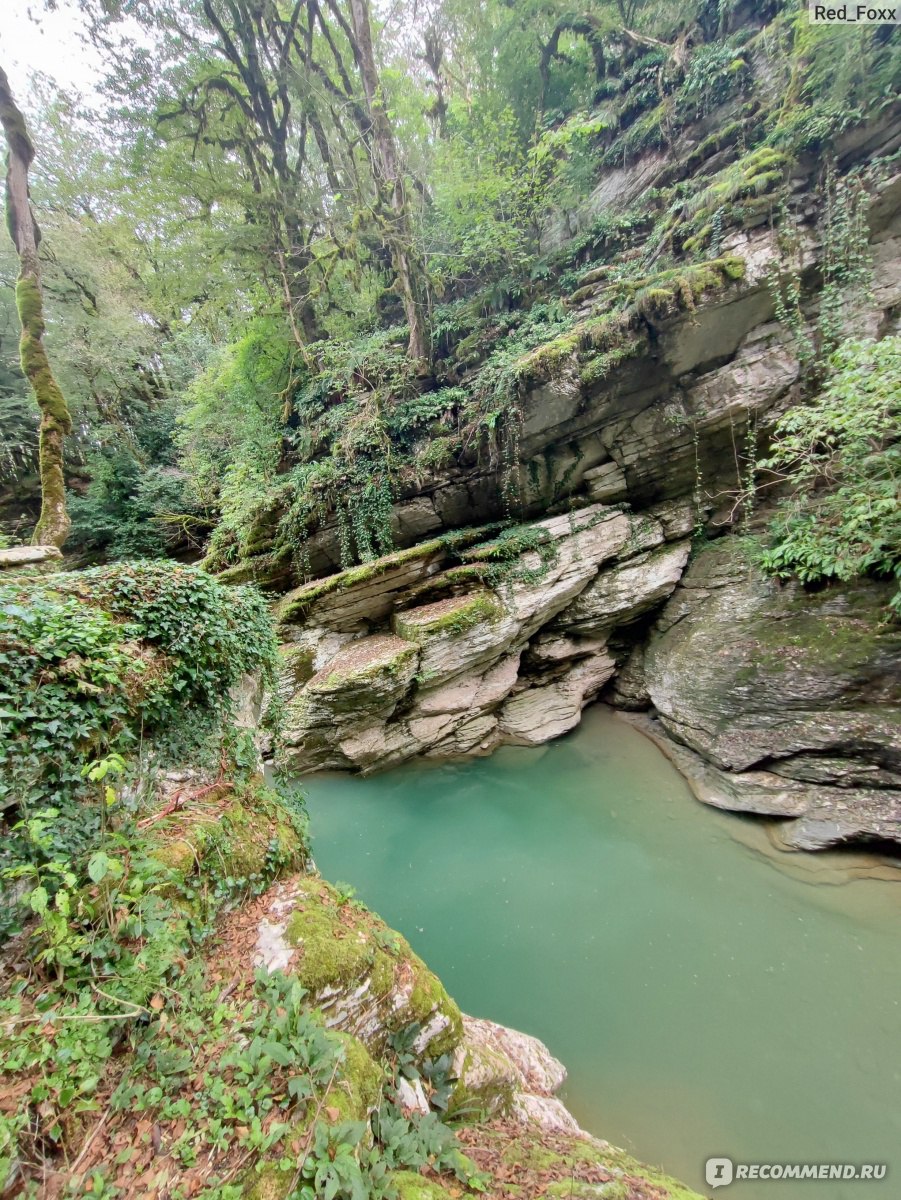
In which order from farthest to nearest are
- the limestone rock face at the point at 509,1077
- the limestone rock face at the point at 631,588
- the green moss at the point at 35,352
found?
the limestone rock face at the point at 631,588 < the green moss at the point at 35,352 < the limestone rock face at the point at 509,1077

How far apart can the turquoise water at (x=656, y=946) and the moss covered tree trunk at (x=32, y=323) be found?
17.9ft

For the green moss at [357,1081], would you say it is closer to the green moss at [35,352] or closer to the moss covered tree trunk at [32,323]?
the moss covered tree trunk at [32,323]

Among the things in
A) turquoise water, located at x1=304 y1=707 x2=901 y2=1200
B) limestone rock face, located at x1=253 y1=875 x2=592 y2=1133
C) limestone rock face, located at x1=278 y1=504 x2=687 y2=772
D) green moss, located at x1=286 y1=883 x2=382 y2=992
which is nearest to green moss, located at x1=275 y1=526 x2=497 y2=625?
limestone rock face, located at x1=278 y1=504 x2=687 y2=772

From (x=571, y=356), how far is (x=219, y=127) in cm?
861

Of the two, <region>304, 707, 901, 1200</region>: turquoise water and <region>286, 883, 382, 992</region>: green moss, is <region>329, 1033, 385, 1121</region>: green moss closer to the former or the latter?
<region>286, 883, 382, 992</region>: green moss

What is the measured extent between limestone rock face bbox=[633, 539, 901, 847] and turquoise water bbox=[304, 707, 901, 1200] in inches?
19.1

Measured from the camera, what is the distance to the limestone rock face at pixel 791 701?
16.3 ft

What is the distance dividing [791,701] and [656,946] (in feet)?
10.8

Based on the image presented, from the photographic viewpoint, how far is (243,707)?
4.57 metres

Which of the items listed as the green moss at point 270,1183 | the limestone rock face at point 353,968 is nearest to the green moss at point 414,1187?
the green moss at point 270,1183

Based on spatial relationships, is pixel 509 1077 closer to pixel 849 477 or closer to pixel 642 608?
pixel 642 608

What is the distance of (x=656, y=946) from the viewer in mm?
4426

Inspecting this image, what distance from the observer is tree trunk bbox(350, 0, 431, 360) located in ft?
24.2

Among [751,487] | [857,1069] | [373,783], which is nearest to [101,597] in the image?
[373,783]
